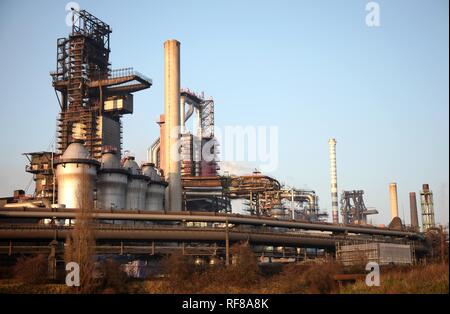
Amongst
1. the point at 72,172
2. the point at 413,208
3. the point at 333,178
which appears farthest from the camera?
the point at 413,208

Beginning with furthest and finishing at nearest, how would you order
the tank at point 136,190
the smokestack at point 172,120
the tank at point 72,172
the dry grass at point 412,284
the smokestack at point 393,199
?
the smokestack at point 393,199 → the smokestack at point 172,120 → the tank at point 136,190 → the tank at point 72,172 → the dry grass at point 412,284

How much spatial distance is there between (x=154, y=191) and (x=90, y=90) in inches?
844

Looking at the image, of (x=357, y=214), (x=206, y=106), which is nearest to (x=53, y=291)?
(x=206, y=106)

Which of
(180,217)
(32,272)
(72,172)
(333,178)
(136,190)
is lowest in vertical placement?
(32,272)

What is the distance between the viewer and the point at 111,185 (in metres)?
75.8

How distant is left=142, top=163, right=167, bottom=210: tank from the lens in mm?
83188

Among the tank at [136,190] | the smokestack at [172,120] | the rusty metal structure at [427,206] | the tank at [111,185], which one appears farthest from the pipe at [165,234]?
the rusty metal structure at [427,206]

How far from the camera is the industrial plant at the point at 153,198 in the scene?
194 ft

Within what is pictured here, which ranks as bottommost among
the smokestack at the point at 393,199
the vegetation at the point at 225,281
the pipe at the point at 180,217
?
the vegetation at the point at 225,281

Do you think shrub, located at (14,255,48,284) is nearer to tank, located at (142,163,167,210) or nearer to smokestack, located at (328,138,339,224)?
tank, located at (142,163,167,210)

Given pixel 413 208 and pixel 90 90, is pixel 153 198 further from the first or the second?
pixel 413 208

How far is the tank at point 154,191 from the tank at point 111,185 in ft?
20.1

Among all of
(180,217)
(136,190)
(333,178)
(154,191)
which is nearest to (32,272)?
(180,217)

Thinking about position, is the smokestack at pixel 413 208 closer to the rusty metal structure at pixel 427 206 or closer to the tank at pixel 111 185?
the rusty metal structure at pixel 427 206
